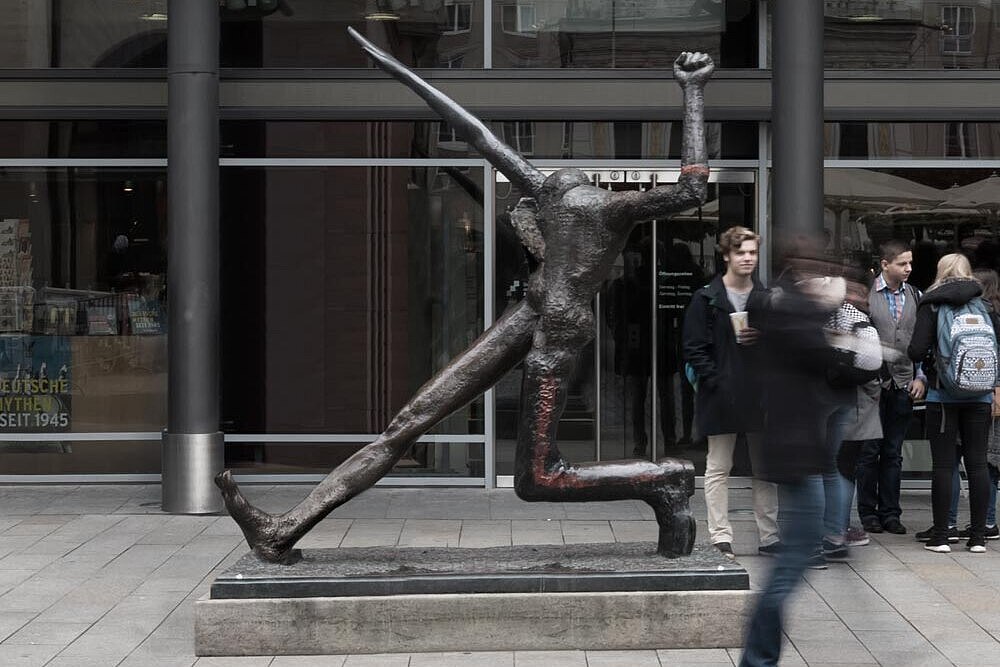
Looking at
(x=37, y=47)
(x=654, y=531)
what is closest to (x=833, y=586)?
(x=654, y=531)

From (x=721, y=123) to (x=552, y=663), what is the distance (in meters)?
6.66

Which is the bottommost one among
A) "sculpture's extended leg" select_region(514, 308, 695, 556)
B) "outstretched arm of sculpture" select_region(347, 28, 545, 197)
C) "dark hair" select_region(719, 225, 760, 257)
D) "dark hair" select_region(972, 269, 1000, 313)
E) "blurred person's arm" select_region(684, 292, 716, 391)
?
"sculpture's extended leg" select_region(514, 308, 695, 556)

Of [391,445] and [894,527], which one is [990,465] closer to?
[894,527]

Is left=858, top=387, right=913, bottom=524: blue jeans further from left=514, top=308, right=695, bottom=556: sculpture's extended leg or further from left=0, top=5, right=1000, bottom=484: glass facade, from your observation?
left=514, top=308, right=695, bottom=556: sculpture's extended leg

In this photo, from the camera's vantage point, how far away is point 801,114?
10.6 metres

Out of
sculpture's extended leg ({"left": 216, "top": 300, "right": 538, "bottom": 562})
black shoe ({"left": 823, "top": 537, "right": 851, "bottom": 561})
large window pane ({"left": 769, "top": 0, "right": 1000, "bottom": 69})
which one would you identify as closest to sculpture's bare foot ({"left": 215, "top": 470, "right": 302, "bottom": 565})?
sculpture's extended leg ({"left": 216, "top": 300, "right": 538, "bottom": 562})

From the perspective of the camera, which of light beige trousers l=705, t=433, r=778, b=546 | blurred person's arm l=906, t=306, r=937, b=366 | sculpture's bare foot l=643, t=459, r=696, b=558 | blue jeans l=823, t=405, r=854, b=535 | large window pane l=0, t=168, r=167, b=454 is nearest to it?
sculpture's bare foot l=643, t=459, r=696, b=558

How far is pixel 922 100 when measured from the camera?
38.1 ft

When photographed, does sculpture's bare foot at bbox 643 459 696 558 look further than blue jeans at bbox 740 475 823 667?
Yes

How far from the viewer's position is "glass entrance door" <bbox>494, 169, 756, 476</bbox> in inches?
473

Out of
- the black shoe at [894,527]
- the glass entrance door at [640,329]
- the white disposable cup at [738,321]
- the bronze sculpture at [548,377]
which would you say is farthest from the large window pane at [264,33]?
the bronze sculpture at [548,377]

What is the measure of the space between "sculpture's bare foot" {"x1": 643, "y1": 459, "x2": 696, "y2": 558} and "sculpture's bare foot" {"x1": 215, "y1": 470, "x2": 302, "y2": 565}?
1.76 m

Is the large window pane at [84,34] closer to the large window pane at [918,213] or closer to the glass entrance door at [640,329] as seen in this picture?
the glass entrance door at [640,329]

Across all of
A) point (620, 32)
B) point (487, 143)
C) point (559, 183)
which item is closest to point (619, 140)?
point (620, 32)
